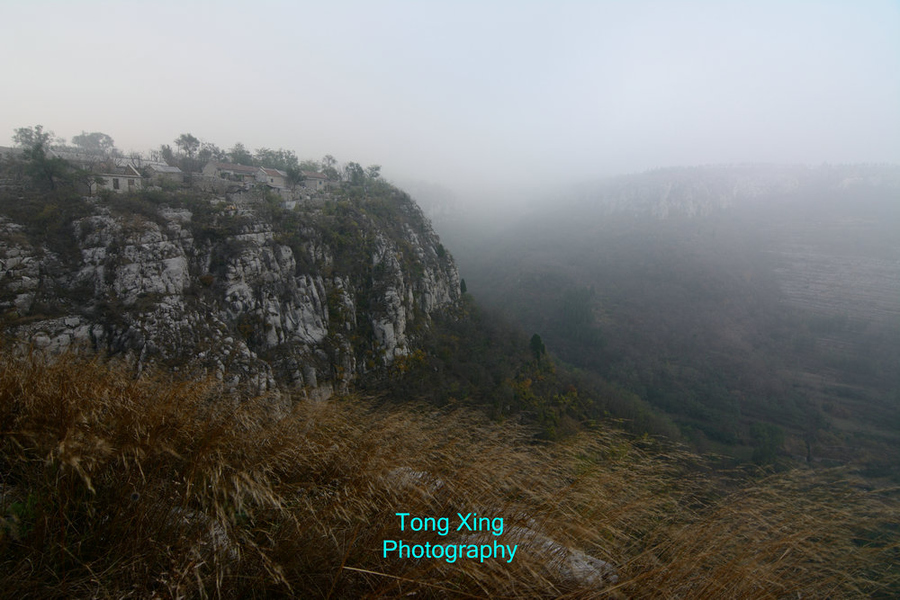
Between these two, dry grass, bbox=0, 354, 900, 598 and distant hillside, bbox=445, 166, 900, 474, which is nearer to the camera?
dry grass, bbox=0, 354, 900, 598

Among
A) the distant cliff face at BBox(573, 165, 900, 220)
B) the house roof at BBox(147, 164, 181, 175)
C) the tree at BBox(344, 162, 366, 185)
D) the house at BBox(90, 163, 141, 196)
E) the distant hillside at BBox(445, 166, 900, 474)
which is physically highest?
the distant cliff face at BBox(573, 165, 900, 220)

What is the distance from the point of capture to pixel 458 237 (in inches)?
4660

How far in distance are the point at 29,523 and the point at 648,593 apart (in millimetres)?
4412

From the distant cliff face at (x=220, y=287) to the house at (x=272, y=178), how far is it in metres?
8.74

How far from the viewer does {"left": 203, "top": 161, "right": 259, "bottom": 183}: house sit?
34.7 meters

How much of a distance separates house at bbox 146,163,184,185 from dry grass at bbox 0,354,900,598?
2906cm

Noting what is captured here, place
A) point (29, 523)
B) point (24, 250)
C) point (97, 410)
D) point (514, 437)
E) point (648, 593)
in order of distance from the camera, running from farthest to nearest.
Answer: point (24, 250), point (514, 437), point (97, 410), point (648, 593), point (29, 523)

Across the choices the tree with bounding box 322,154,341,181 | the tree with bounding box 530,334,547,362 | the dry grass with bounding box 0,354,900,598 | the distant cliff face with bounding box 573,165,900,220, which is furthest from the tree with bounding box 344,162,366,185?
the distant cliff face with bounding box 573,165,900,220

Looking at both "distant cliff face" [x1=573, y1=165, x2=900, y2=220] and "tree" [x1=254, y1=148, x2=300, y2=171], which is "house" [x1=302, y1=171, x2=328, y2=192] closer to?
"tree" [x1=254, y1=148, x2=300, y2=171]

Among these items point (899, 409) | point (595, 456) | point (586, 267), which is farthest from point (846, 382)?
point (595, 456)

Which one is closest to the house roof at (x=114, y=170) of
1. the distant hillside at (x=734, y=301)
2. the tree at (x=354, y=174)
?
the tree at (x=354, y=174)

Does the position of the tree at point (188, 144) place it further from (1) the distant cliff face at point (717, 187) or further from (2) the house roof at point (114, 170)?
(1) the distant cliff face at point (717, 187)

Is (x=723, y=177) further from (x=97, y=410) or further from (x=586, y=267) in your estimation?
(x=97, y=410)

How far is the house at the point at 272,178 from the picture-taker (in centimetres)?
3688
